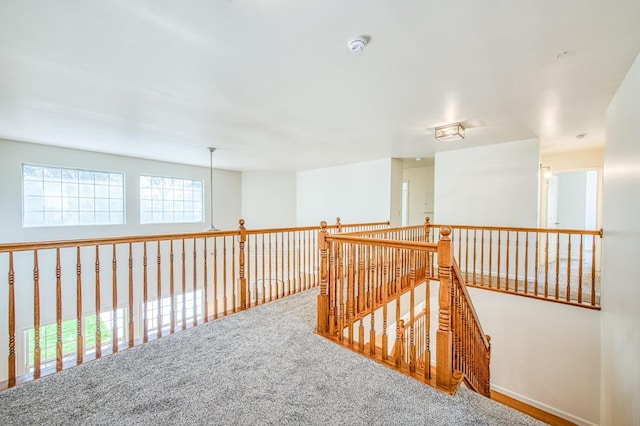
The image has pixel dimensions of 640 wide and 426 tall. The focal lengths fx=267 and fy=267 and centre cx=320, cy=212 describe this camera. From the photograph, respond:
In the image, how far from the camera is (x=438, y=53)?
2.03 m

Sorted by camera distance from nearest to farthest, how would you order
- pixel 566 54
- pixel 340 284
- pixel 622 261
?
pixel 566 54, pixel 622 261, pixel 340 284

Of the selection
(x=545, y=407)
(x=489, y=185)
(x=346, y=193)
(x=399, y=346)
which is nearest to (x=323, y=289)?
(x=399, y=346)

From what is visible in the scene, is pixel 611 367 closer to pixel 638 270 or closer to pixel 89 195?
pixel 638 270

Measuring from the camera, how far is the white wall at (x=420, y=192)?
7500mm

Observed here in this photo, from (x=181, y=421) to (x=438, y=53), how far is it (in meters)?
3.00

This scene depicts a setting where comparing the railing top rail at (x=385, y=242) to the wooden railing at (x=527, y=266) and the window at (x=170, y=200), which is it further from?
the window at (x=170, y=200)

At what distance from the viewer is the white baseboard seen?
3301 mm

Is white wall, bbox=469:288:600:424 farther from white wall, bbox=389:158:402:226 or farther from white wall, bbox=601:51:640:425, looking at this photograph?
white wall, bbox=389:158:402:226

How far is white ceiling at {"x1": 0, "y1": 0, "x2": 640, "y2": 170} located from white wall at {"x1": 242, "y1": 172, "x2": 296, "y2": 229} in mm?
4019

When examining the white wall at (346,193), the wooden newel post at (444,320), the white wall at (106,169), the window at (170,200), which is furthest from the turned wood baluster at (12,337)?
the white wall at (346,193)

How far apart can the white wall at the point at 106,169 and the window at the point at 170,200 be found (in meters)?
0.15

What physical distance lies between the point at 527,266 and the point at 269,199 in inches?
250

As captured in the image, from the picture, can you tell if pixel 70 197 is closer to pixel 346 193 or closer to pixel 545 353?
pixel 346 193

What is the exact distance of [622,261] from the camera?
7.95 feet
